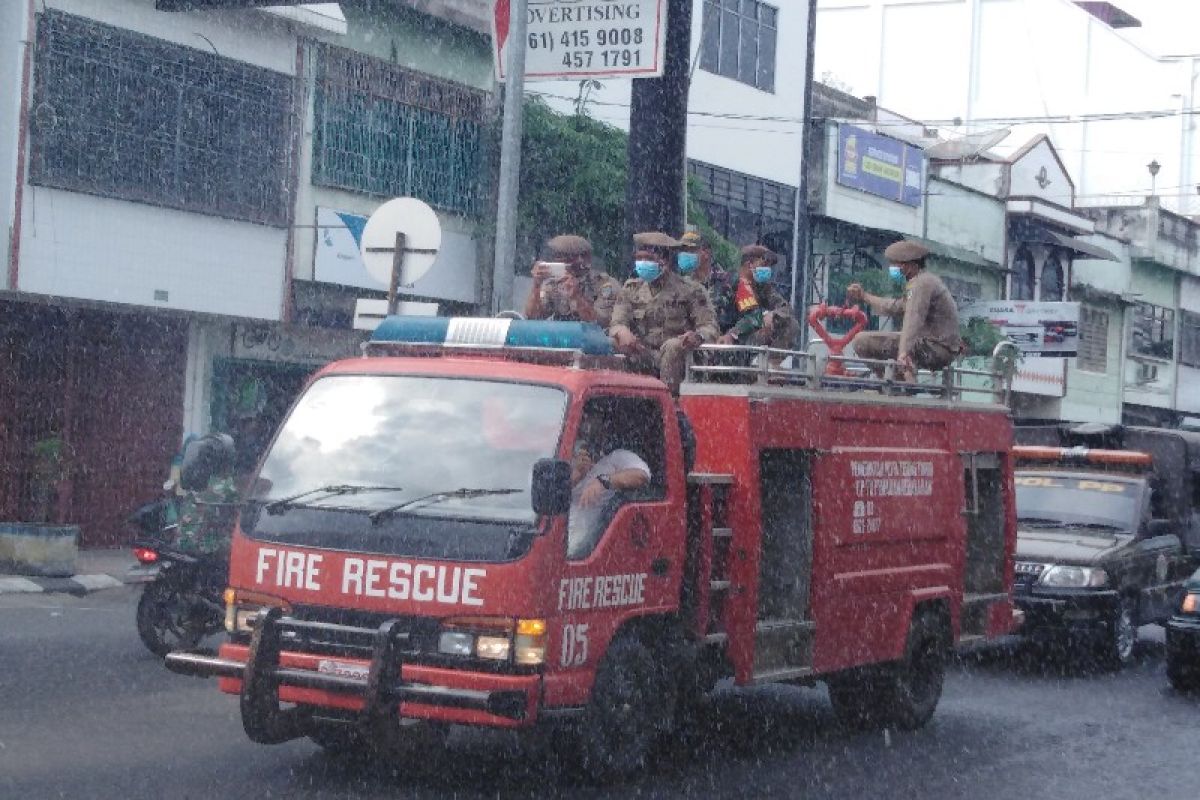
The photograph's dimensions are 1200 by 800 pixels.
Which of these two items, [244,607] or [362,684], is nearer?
[362,684]

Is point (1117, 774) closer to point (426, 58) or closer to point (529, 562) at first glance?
point (529, 562)

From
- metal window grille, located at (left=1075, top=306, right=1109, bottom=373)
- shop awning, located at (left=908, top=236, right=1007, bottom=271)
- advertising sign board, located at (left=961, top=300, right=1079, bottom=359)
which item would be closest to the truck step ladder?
shop awning, located at (left=908, top=236, right=1007, bottom=271)

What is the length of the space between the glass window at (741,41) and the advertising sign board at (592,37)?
14.0 metres

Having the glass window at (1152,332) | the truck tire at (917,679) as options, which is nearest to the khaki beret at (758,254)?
the truck tire at (917,679)

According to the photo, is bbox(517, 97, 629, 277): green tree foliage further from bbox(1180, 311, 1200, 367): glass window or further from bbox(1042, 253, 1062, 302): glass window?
bbox(1180, 311, 1200, 367): glass window

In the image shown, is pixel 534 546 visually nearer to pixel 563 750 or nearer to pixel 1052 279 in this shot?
pixel 563 750

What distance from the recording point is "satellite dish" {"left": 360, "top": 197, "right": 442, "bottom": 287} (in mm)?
12886

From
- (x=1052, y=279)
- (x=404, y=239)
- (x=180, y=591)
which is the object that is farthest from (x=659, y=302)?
(x=1052, y=279)

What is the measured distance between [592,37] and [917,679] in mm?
5640

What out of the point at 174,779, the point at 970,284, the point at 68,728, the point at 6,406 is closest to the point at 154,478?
the point at 6,406

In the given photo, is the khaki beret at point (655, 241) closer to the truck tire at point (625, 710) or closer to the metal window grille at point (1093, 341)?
the truck tire at point (625, 710)

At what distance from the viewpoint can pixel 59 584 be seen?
619 inches

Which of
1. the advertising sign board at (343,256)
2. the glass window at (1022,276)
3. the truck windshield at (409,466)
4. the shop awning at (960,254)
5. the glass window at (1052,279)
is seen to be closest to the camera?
the truck windshield at (409,466)

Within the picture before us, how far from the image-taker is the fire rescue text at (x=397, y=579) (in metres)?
6.89
